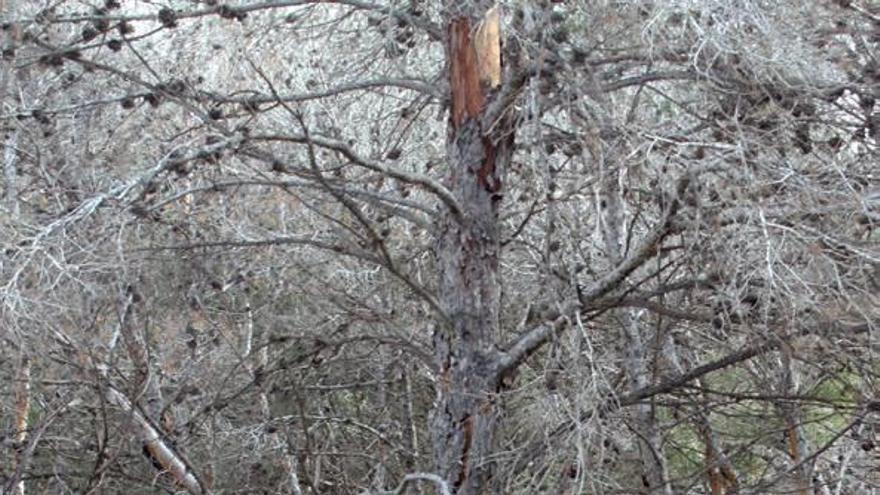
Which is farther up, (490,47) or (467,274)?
(490,47)

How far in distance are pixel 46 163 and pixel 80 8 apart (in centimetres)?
122

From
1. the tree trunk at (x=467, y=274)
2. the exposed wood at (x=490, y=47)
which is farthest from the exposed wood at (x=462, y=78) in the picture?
the exposed wood at (x=490, y=47)

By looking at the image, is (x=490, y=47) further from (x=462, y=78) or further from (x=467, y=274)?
(x=467, y=274)

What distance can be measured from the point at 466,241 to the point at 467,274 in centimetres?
16

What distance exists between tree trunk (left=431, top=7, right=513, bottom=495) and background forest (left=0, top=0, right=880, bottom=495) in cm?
2

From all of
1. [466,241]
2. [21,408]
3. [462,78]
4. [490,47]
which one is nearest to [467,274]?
[466,241]

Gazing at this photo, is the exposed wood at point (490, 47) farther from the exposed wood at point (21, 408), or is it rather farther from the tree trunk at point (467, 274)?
the exposed wood at point (21, 408)

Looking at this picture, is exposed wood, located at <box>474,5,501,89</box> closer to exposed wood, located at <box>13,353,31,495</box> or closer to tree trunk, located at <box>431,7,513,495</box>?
tree trunk, located at <box>431,7,513,495</box>

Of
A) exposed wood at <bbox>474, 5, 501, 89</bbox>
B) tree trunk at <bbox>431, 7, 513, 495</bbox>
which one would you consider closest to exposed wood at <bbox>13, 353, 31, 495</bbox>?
tree trunk at <bbox>431, 7, 513, 495</bbox>

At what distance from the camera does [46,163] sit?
7.30 meters

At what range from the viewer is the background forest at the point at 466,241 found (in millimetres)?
4500

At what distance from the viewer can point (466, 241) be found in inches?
241

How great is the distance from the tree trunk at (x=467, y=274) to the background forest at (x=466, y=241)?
0.05 ft

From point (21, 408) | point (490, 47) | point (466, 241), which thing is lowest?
point (21, 408)
